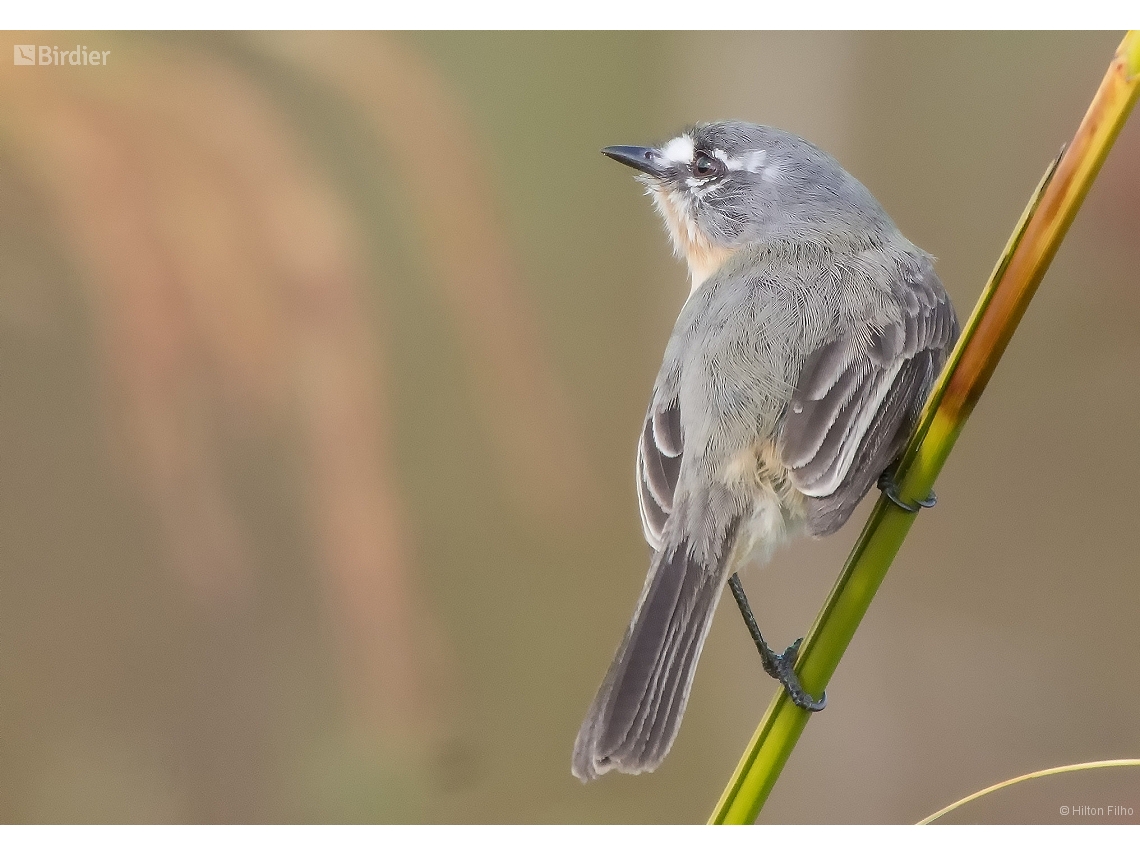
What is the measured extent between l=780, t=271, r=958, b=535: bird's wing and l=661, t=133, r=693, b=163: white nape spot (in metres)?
0.70

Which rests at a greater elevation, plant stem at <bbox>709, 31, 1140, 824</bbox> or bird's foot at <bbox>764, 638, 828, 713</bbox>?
plant stem at <bbox>709, 31, 1140, 824</bbox>

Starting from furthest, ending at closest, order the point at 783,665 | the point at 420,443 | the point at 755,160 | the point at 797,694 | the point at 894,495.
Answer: the point at 420,443, the point at 755,160, the point at 783,665, the point at 894,495, the point at 797,694

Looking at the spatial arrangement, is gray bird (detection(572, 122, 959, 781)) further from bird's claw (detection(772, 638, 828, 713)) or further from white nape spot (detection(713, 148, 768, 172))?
white nape spot (detection(713, 148, 768, 172))

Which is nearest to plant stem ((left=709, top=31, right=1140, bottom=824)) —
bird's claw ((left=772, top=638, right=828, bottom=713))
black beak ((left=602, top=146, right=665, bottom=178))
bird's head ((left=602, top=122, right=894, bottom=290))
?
bird's claw ((left=772, top=638, right=828, bottom=713))

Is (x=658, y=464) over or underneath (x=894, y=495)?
underneath

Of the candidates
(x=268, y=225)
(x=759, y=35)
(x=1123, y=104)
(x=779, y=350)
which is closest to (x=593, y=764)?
(x=779, y=350)

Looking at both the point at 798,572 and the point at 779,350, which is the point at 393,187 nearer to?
the point at 779,350

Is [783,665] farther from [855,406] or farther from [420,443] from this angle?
[420,443]

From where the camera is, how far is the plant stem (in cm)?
127

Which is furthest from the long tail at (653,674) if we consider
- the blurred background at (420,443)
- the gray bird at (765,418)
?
the blurred background at (420,443)

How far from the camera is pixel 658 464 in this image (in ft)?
6.04

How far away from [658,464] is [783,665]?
0.40m

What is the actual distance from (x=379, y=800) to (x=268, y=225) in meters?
1.26

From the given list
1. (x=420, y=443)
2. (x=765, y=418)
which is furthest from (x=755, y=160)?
(x=420, y=443)
